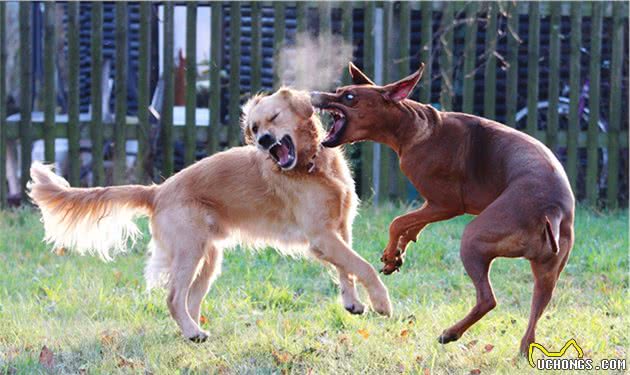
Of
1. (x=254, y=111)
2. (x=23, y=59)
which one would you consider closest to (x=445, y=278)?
(x=254, y=111)

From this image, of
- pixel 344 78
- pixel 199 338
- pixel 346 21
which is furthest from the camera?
pixel 346 21

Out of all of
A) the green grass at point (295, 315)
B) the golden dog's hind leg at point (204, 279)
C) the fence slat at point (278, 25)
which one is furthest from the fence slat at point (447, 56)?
the golden dog's hind leg at point (204, 279)

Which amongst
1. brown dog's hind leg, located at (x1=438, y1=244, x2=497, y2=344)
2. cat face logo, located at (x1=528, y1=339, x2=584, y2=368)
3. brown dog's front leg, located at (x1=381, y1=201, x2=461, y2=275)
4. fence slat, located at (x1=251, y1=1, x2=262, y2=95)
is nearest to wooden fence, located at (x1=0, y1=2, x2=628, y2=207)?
fence slat, located at (x1=251, y1=1, x2=262, y2=95)

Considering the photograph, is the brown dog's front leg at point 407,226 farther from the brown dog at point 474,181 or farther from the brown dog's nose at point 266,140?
the brown dog's nose at point 266,140

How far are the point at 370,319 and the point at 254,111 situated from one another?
135 centimetres

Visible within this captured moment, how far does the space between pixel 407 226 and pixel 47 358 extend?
73.3 inches

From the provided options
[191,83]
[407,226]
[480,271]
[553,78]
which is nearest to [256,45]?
[191,83]

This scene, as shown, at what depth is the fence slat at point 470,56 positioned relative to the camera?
961 cm

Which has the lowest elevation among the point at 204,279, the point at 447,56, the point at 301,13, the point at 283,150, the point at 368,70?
the point at 204,279

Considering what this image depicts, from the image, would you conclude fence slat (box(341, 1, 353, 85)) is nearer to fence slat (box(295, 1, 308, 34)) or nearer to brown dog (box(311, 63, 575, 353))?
fence slat (box(295, 1, 308, 34))

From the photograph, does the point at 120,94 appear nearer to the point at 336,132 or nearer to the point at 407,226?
the point at 336,132

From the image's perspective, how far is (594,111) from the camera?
387 inches

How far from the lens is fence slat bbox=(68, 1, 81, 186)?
9492mm

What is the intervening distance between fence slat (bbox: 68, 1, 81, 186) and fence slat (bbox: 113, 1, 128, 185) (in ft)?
1.14
